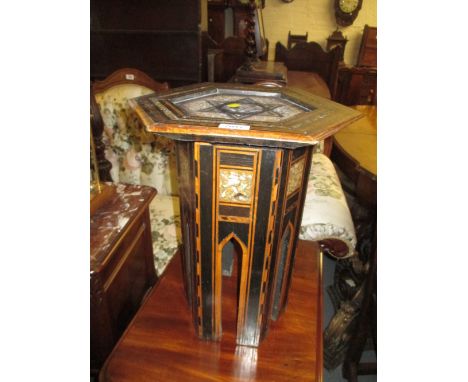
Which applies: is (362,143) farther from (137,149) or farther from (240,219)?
(240,219)

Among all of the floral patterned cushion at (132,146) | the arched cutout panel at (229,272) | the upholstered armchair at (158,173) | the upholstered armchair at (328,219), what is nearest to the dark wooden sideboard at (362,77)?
the upholstered armchair at (158,173)

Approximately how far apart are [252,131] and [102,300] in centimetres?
64

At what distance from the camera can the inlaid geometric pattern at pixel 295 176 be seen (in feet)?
1.90

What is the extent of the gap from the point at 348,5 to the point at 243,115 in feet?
12.0

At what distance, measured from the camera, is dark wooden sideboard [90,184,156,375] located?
822 mm

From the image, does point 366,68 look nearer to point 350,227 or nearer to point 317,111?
point 350,227

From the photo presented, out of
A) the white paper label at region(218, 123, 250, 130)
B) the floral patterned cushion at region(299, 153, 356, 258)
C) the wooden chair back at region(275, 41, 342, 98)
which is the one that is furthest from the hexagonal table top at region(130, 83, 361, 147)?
the wooden chair back at region(275, 41, 342, 98)

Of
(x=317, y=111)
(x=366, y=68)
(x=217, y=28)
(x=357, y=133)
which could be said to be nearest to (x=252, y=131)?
(x=317, y=111)

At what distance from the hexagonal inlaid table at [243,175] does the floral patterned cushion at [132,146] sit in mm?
824

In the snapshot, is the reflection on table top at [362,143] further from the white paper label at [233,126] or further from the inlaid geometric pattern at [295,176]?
the white paper label at [233,126]

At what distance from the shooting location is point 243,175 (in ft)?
1.79

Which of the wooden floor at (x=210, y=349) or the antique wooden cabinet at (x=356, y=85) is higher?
the antique wooden cabinet at (x=356, y=85)

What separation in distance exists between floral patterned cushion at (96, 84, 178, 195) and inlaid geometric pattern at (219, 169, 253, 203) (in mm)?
992

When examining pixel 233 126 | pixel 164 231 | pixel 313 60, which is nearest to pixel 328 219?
pixel 164 231
